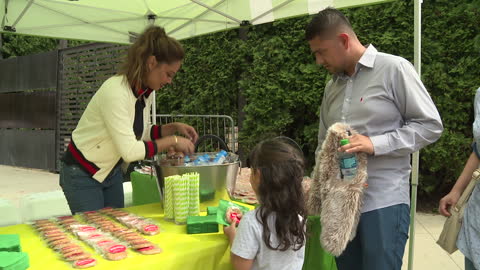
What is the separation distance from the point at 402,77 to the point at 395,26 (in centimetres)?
335

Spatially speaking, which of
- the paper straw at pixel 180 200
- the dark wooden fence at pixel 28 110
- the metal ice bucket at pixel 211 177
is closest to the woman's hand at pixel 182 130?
the metal ice bucket at pixel 211 177

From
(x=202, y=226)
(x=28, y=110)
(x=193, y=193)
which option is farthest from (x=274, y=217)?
(x=28, y=110)

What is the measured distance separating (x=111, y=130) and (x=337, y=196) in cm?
96

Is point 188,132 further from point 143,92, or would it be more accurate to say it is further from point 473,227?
point 473,227

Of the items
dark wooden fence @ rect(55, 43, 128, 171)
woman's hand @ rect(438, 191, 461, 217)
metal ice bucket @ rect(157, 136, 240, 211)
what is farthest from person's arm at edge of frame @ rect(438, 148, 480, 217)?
dark wooden fence @ rect(55, 43, 128, 171)

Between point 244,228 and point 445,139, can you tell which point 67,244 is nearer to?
point 244,228

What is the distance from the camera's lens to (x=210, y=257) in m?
1.40

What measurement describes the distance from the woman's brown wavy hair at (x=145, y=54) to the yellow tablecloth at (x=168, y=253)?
66 centimetres

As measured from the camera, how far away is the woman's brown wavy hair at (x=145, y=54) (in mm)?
1750

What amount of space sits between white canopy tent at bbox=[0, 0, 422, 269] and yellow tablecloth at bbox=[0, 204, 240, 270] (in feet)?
6.79

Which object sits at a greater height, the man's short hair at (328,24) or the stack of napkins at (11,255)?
the man's short hair at (328,24)

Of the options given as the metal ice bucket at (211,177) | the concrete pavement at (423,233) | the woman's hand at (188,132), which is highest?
the woman's hand at (188,132)

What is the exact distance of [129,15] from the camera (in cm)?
359

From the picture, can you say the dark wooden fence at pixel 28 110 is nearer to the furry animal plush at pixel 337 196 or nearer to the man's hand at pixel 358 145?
the furry animal plush at pixel 337 196
